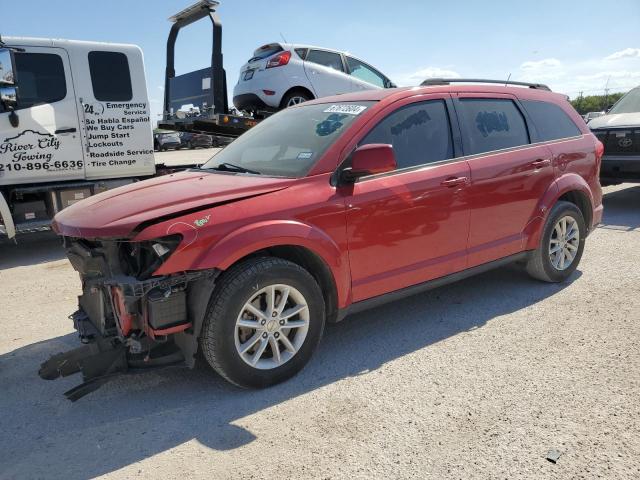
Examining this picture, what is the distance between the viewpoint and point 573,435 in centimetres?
262

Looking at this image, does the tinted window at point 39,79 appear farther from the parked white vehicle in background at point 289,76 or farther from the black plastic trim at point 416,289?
the black plastic trim at point 416,289

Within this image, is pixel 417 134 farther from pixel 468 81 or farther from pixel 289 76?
pixel 289 76

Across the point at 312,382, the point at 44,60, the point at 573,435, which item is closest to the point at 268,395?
the point at 312,382

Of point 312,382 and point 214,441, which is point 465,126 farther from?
point 214,441

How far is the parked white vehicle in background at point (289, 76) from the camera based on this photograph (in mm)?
10141

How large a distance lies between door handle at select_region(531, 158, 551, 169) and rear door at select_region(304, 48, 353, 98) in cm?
650

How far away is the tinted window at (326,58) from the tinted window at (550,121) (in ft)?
21.2

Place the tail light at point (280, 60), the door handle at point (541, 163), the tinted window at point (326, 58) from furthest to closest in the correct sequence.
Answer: the tinted window at point (326, 58) < the tail light at point (280, 60) < the door handle at point (541, 163)

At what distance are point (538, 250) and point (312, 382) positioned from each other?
2.62 metres

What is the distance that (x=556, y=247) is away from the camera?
4.86 metres

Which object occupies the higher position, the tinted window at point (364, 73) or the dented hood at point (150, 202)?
the tinted window at point (364, 73)

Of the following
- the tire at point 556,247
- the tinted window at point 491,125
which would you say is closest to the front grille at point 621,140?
the tire at point 556,247

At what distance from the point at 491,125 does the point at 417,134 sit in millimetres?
880

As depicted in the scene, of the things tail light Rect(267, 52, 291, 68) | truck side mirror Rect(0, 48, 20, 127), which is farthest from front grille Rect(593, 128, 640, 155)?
truck side mirror Rect(0, 48, 20, 127)
